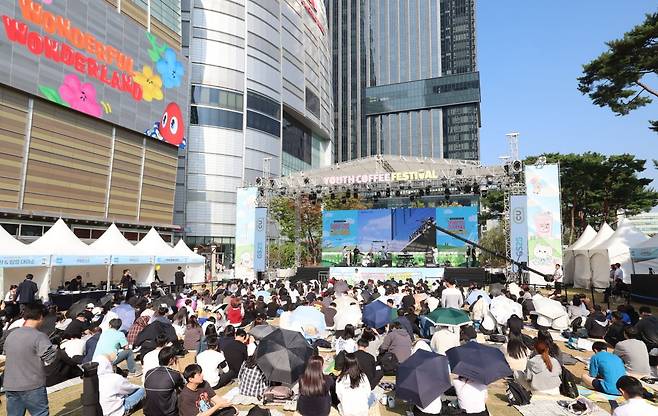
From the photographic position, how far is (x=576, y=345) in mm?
10703

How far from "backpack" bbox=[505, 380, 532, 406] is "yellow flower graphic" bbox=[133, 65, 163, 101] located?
34661 mm

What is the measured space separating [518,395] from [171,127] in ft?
120

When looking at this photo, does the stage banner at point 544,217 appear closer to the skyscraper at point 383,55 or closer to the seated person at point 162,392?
the seated person at point 162,392

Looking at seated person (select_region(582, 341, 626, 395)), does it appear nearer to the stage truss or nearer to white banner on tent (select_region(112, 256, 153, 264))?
the stage truss

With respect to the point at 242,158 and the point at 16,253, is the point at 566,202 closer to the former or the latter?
the point at 242,158

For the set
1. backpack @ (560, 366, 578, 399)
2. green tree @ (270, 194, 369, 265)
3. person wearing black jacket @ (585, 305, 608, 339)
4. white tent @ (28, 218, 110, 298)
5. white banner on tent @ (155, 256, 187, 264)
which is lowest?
backpack @ (560, 366, 578, 399)

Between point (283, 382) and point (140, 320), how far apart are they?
527cm

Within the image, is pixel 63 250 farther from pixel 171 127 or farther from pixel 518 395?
pixel 171 127

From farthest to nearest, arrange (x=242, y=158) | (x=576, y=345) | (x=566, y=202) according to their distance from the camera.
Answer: (x=242, y=158)
(x=566, y=202)
(x=576, y=345)

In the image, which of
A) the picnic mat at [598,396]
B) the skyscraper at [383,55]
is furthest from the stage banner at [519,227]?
the skyscraper at [383,55]

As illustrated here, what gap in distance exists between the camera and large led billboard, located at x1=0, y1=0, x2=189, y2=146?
25266mm

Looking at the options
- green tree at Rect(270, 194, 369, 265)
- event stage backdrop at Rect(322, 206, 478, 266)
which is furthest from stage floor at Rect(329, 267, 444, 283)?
green tree at Rect(270, 194, 369, 265)

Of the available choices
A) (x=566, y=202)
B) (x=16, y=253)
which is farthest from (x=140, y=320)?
(x=566, y=202)

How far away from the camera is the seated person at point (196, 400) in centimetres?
496
